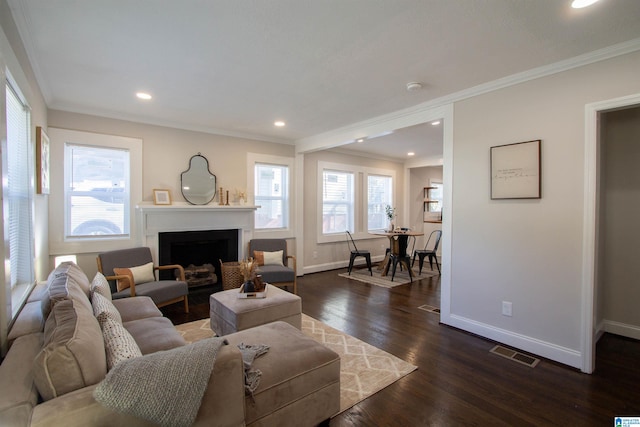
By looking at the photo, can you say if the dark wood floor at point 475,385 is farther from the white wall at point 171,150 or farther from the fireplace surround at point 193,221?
the white wall at point 171,150

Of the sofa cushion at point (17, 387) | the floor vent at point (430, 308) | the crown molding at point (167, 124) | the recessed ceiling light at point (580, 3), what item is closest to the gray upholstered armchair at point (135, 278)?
the crown molding at point (167, 124)

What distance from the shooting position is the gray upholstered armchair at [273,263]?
425 centimetres

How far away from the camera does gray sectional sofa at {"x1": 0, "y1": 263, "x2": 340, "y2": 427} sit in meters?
1.09

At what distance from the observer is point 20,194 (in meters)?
2.33

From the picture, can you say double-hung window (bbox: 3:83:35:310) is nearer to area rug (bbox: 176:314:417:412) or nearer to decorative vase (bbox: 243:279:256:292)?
area rug (bbox: 176:314:417:412)

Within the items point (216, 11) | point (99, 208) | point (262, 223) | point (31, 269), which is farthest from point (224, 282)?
point (216, 11)

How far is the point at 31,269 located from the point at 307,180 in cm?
416

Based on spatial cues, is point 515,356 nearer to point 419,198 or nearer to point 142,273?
point 142,273

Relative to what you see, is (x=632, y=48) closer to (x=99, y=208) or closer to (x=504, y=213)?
(x=504, y=213)

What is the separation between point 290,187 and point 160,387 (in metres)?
4.62

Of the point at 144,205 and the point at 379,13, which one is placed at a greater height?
the point at 379,13

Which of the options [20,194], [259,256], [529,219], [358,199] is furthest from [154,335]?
[358,199]

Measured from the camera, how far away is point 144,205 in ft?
13.4

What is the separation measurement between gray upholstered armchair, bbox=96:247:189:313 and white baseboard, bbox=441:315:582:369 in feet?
10.1
